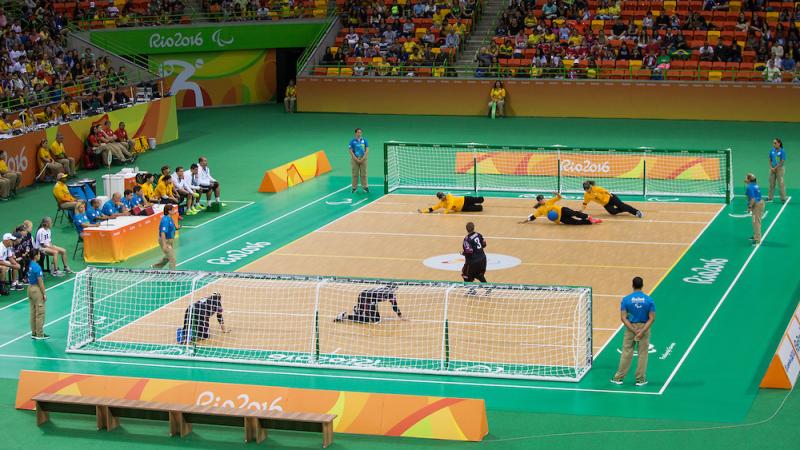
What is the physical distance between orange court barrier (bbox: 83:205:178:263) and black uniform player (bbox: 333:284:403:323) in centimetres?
775

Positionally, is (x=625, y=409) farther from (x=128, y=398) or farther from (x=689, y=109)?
(x=689, y=109)

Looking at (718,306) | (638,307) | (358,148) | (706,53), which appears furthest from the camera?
(706,53)

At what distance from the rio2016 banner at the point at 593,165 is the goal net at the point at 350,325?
42.9 ft

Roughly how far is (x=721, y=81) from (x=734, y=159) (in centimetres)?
985

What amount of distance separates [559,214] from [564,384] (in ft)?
39.6

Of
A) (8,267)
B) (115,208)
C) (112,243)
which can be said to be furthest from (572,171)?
(8,267)

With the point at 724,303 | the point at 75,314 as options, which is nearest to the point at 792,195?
the point at 724,303

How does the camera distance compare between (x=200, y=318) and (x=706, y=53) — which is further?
(x=706, y=53)

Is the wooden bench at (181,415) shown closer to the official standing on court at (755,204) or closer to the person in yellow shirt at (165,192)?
the person in yellow shirt at (165,192)

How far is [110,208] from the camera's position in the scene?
29094mm

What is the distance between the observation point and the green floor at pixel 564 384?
16922 mm

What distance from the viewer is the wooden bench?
16.6 metres

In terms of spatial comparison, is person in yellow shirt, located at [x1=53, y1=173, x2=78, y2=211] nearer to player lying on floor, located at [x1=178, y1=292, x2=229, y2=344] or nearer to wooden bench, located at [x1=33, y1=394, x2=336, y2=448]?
player lying on floor, located at [x1=178, y1=292, x2=229, y2=344]

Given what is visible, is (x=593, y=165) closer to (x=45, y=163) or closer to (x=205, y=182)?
(x=205, y=182)
